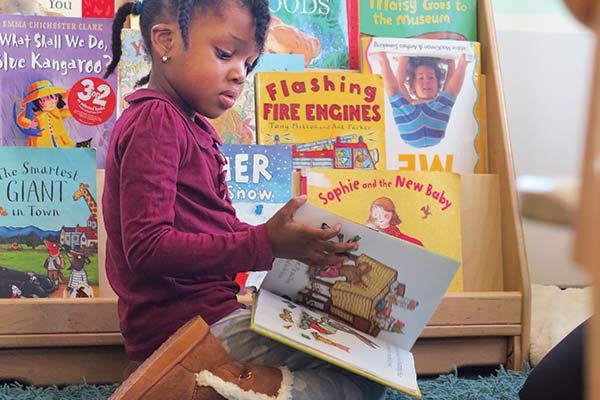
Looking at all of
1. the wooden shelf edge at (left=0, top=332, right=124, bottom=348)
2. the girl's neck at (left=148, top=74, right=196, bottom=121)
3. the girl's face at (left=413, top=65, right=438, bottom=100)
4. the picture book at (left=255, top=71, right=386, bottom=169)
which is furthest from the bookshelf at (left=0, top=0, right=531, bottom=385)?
the girl's neck at (left=148, top=74, right=196, bottom=121)

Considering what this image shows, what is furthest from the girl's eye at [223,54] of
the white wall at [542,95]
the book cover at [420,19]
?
the white wall at [542,95]

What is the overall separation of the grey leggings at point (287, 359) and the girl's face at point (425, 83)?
0.79 meters

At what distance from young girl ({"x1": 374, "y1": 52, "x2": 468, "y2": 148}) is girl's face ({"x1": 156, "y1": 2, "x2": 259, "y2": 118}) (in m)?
0.62

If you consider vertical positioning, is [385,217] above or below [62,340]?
above

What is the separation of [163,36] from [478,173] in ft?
2.67

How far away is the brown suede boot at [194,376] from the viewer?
73 centimetres

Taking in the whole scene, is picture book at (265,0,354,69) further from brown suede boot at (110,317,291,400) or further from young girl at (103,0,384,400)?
brown suede boot at (110,317,291,400)

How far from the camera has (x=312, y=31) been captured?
1520mm

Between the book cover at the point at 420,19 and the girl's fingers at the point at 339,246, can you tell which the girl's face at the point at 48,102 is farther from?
the girl's fingers at the point at 339,246

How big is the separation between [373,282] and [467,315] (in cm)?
52

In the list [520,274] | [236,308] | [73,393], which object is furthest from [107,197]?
[520,274]

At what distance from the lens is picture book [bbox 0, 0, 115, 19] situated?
4.63ft

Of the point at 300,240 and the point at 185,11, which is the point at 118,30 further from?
the point at 300,240

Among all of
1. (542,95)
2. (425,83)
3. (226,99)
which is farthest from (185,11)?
(542,95)
